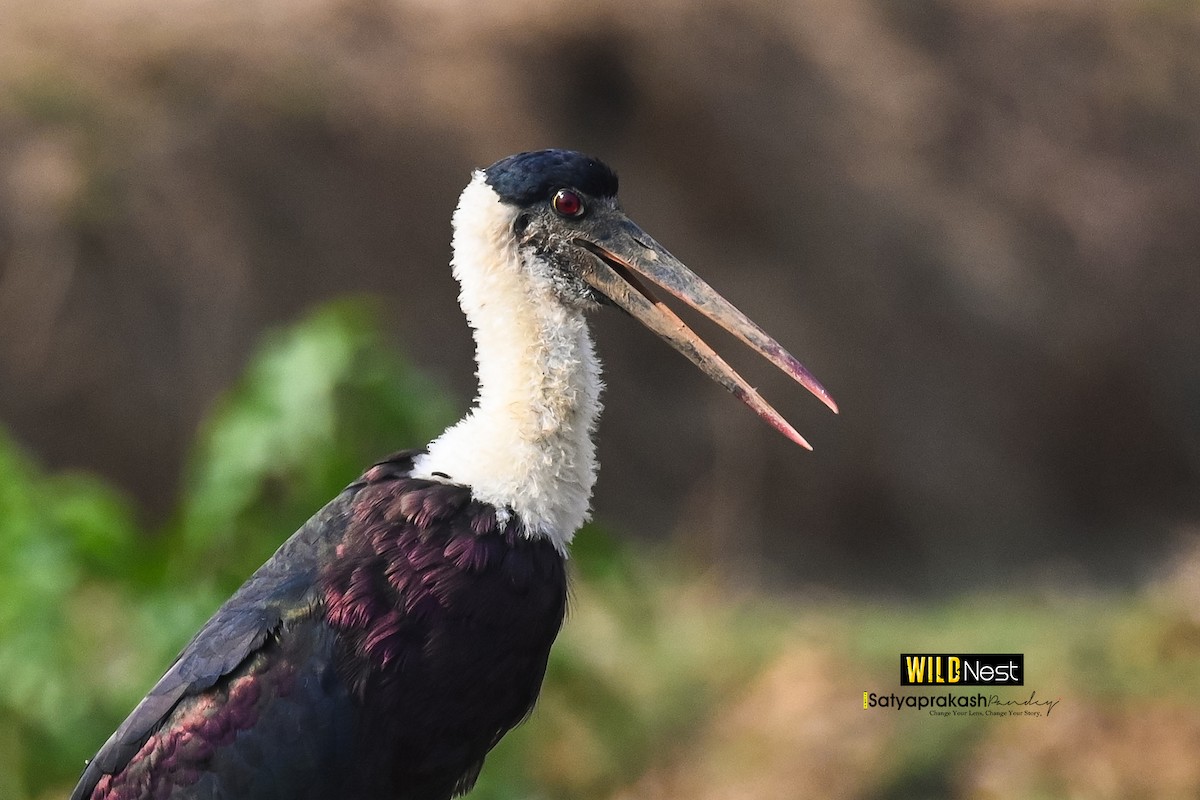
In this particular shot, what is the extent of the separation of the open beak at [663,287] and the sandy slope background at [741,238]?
452 centimetres

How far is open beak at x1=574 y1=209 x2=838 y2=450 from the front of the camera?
12.6 feet

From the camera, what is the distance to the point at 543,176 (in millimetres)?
3803

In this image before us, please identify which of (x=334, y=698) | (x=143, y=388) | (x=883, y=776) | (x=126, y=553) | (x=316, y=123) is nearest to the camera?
(x=334, y=698)

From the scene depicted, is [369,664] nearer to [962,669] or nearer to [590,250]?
[590,250]

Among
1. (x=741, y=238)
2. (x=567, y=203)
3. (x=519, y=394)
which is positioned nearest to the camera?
(x=519, y=394)

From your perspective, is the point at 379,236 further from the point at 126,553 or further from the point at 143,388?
the point at 126,553

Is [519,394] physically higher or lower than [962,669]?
lower

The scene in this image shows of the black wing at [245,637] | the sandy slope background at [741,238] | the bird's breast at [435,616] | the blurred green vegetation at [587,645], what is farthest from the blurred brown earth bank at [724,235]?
the bird's breast at [435,616]

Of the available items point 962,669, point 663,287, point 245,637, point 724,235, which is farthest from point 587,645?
point 245,637

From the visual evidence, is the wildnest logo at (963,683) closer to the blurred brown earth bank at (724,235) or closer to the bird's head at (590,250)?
Answer: the blurred brown earth bank at (724,235)

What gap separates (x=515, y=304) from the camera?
12.3 feet

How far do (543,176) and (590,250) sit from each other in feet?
0.69

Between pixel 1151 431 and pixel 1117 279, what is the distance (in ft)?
3.47

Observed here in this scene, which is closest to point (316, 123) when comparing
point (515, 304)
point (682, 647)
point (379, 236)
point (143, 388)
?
point (379, 236)
